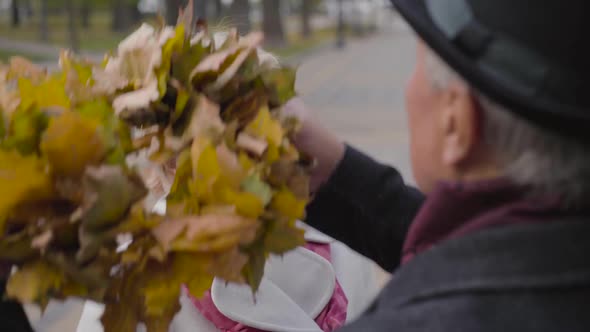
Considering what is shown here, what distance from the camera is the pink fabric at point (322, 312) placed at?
1.66 metres

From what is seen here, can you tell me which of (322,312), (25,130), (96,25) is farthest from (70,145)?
(96,25)

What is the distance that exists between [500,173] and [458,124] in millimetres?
91

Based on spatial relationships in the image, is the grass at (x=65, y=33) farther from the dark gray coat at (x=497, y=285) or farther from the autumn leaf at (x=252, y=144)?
the dark gray coat at (x=497, y=285)

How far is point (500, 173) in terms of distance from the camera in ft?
3.35

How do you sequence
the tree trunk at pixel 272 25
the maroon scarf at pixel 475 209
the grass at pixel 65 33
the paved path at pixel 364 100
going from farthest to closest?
1. the tree trunk at pixel 272 25
2. the grass at pixel 65 33
3. the paved path at pixel 364 100
4. the maroon scarf at pixel 475 209

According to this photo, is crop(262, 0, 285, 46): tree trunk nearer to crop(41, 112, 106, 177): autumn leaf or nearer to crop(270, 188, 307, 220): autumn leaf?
crop(270, 188, 307, 220): autumn leaf

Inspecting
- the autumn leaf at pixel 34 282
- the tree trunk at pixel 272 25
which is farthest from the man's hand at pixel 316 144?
the tree trunk at pixel 272 25

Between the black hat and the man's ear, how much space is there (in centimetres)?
5

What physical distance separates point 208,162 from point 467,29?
409 millimetres

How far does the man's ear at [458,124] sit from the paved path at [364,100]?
249cm

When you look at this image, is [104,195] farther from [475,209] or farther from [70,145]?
[475,209]

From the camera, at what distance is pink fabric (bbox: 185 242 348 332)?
166cm

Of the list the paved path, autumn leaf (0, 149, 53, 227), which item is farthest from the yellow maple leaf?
the paved path

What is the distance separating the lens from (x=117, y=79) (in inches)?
47.4
